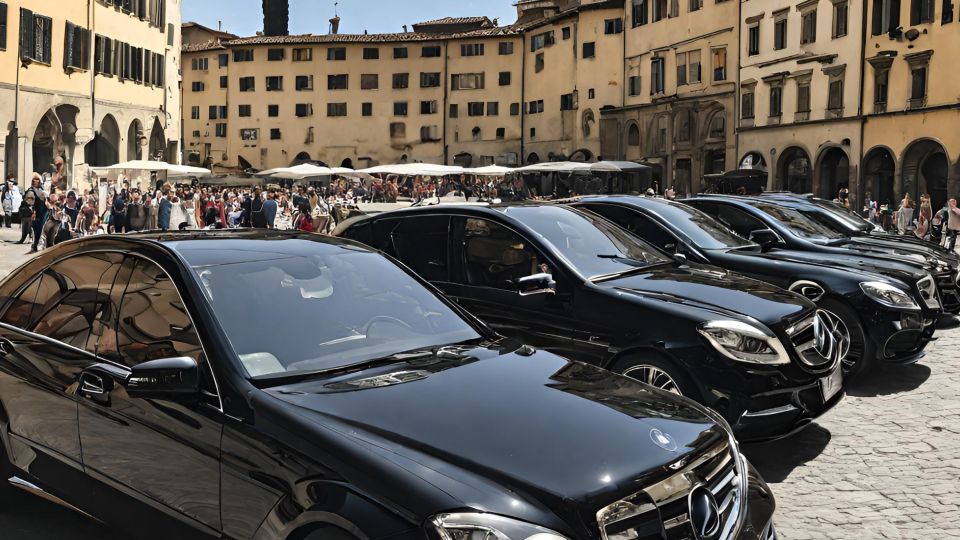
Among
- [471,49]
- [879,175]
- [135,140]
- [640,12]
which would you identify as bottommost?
[879,175]

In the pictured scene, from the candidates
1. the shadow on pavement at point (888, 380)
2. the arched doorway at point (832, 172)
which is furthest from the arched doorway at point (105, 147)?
the shadow on pavement at point (888, 380)

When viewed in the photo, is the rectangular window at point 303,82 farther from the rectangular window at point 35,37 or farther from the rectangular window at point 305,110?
the rectangular window at point 35,37

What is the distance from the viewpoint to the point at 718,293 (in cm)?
669

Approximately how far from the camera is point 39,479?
445 cm

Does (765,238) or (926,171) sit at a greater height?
(926,171)

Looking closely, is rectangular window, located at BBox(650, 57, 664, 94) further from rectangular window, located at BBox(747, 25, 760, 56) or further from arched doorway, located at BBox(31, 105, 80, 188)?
arched doorway, located at BBox(31, 105, 80, 188)

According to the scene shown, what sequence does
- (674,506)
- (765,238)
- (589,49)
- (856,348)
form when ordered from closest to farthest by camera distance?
(674,506) < (856,348) < (765,238) < (589,49)

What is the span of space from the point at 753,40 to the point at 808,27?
4.07m

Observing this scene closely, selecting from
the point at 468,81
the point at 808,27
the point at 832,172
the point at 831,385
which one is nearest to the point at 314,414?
the point at 831,385

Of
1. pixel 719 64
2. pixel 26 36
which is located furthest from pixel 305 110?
pixel 26 36

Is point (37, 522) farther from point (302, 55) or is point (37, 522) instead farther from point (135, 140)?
point (302, 55)

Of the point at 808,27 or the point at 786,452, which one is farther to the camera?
the point at 808,27

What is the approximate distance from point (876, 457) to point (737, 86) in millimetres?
42821

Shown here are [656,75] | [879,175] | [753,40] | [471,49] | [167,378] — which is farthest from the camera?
[471,49]
